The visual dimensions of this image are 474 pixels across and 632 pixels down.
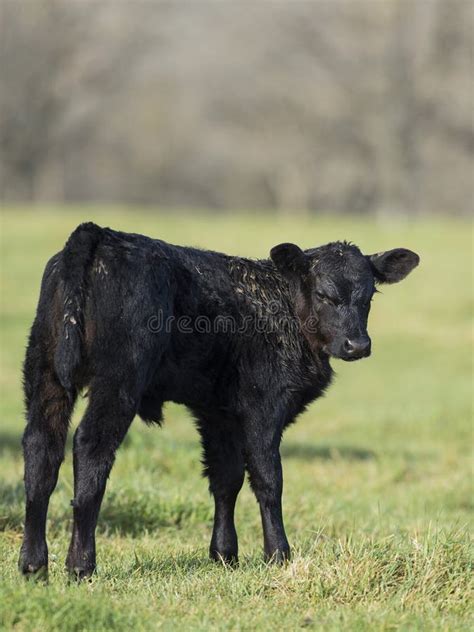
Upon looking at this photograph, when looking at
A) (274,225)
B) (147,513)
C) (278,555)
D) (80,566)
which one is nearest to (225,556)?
(278,555)

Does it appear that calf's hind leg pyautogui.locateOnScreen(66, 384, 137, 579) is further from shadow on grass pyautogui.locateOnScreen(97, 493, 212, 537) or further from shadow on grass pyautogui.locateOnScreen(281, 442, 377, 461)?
shadow on grass pyautogui.locateOnScreen(281, 442, 377, 461)

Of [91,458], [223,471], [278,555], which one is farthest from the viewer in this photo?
[223,471]

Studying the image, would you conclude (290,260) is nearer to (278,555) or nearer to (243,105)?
(278,555)

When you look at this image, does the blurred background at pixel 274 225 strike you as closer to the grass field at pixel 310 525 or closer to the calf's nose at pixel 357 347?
the grass field at pixel 310 525

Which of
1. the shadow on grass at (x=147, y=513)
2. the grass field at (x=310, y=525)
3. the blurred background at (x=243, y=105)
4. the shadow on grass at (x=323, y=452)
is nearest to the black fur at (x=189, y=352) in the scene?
the grass field at (x=310, y=525)

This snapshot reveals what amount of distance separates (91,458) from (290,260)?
185 centimetres

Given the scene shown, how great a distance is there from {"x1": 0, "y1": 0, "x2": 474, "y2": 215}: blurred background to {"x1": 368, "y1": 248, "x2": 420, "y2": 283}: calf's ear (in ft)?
139

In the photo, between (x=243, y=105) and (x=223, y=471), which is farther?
(x=243, y=105)

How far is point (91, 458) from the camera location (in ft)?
17.4

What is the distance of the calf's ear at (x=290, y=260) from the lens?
6.43 m

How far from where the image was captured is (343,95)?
175ft

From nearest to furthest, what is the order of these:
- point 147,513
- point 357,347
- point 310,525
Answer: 1. point 357,347
2. point 147,513
3. point 310,525

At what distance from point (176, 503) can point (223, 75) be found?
6080 centimetres

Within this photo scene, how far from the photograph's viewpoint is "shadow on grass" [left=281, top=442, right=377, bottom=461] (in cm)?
1232
